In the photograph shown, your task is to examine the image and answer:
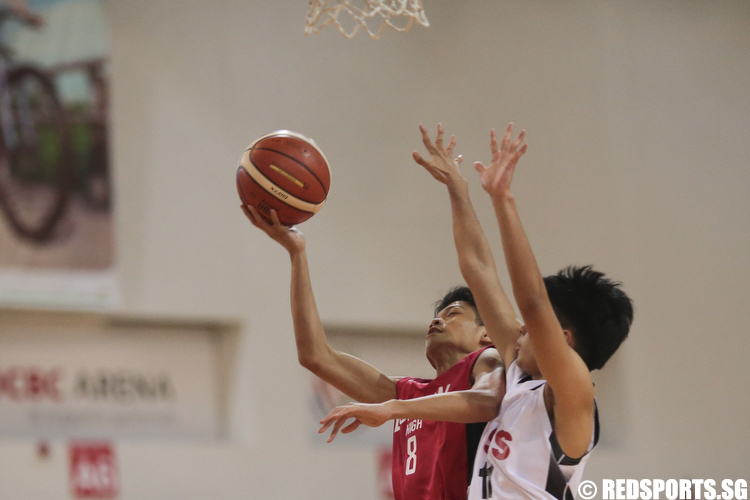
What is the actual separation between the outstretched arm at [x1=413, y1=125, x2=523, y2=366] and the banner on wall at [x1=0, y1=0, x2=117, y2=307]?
443 cm

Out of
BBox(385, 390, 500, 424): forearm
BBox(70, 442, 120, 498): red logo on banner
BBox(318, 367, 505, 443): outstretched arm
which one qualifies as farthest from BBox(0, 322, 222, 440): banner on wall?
BBox(385, 390, 500, 424): forearm

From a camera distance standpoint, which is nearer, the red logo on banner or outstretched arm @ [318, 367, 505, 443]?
outstretched arm @ [318, 367, 505, 443]

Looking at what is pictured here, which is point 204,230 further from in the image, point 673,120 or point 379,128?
point 673,120

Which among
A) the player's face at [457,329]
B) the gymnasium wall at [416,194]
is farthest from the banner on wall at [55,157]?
the player's face at [457,329]

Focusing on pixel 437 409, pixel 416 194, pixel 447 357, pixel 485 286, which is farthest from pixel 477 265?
pixel 416 194

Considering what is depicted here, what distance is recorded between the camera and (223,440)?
738cm

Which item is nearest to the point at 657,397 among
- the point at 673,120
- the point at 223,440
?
the point at 673,120

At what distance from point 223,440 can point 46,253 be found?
6.71 feet

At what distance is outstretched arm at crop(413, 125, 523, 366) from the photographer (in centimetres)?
297

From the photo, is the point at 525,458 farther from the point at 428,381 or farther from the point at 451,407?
the point at 428,381

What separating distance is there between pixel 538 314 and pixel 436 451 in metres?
1.00

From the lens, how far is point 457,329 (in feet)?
11.7

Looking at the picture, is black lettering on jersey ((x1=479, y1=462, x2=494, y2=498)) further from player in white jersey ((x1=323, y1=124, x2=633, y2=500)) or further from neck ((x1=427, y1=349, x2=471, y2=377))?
neck ((x1=427, y1=349, x2=471, y2=377))

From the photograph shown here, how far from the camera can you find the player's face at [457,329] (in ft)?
11.6
